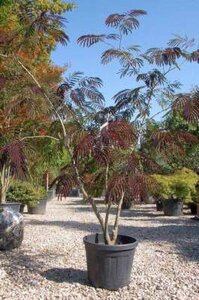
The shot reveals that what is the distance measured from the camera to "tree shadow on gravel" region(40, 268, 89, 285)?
4.28 meters

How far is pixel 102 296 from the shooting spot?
3.87 m

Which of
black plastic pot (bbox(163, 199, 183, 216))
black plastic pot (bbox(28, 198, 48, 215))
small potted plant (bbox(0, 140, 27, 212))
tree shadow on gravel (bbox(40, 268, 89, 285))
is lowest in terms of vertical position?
tree shadow on gravel (bbox(40, 268, 89, 285))

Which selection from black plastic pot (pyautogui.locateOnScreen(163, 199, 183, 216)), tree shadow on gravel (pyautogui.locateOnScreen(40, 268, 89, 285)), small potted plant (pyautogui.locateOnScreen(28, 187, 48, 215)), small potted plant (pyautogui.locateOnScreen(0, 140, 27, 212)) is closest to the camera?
small potted plant (pyautogui.locateOnScreen(0, 140, 27, 212))

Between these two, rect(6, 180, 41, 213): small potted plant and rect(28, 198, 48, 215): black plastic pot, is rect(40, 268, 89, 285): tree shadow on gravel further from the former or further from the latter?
rect(28, 198, 48, 215): black plastic pot

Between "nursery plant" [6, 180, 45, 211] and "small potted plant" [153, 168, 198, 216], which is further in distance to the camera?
"small potted plant" [153, 168, 198, 216]

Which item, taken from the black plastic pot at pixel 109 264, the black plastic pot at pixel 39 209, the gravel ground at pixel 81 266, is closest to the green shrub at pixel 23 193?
the black plastic pot at pixel 39 209

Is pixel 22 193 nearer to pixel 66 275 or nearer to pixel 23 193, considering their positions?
pixel 23 193

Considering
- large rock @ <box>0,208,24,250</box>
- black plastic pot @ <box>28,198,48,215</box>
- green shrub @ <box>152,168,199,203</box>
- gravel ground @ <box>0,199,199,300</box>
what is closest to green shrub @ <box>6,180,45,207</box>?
black plastic pot @ <box>28,198,48,215</box>

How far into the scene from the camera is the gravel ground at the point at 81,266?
3938 millimetres

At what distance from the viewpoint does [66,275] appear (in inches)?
175

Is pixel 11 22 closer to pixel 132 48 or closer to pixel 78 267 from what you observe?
pixel 132 48

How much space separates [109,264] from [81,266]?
0.92 m

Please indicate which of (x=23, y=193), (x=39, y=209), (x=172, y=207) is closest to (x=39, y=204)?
(x=39, y=209)

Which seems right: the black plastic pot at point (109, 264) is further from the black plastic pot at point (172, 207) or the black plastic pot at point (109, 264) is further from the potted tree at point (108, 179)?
the black plastic pot at point (172, 207)
